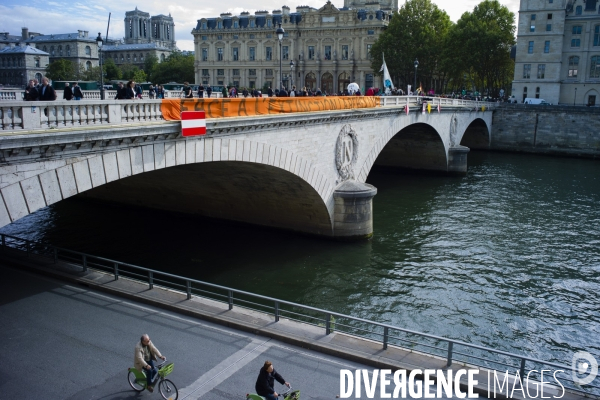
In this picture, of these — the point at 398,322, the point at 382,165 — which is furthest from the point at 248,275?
the point at 382,165

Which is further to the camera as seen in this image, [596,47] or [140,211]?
[596,47]

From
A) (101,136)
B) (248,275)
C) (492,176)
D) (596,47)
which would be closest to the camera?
(101,136)

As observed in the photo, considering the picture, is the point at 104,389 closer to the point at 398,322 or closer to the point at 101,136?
the point at 101,136

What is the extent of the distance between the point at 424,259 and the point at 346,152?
22.4ft

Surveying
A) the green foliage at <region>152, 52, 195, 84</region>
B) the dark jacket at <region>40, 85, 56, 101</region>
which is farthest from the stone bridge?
the green foliage at <region>152, 52, 195, 84</region>

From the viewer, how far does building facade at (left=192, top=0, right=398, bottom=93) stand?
10362cm

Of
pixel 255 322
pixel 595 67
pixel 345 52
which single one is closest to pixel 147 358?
pixel 255 322

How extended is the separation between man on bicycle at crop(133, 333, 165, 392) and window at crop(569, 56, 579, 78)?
7426cm

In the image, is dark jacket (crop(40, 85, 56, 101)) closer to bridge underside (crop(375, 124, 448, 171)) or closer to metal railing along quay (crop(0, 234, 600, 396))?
metal railing along quay (crop(0, 234, 600, 396))

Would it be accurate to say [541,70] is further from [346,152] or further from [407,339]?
[407,339]

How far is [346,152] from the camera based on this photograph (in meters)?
28.0

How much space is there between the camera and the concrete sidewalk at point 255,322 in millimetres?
12023

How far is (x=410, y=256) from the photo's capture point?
81.4 feet

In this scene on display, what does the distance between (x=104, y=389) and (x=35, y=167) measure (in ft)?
16.3
